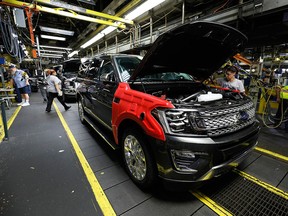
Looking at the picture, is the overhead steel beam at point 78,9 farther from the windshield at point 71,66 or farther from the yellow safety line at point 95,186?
the yellow safety line at point 95,186

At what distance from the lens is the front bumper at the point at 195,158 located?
1459 mm

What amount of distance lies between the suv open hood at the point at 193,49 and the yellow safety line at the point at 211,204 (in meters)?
1.79

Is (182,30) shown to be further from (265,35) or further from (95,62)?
(265,35)

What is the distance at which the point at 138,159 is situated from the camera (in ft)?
6.52

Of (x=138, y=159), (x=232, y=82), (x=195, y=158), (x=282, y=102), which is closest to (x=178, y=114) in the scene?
(x=195, y=158)

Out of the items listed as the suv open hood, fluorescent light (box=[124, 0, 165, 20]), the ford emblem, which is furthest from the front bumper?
fluorescent light (box=[124, 0, 165, 20])

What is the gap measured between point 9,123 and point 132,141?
481cm

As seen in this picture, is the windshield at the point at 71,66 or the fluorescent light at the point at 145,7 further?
the windshield at the point at 71,66

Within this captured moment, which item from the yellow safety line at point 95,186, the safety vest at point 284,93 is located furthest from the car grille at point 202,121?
the safety vest at point 284,93

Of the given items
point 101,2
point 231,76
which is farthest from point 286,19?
point 101,2

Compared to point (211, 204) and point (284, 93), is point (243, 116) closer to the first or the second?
point (211, 204)

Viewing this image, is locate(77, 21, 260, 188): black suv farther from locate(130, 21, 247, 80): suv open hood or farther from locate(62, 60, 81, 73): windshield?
locate(62, 60, 81, 73): windshield

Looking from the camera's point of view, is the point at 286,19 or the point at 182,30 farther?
the point at 286,19

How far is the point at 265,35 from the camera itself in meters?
4.27
